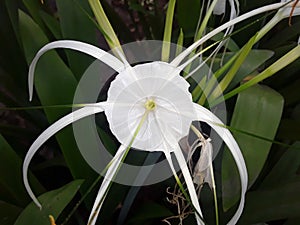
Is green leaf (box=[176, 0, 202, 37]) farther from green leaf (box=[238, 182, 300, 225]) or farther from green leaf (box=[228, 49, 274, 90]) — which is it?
green leaf (box=[238, 182, 300, 225])

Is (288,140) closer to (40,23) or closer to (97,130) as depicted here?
(97,130)

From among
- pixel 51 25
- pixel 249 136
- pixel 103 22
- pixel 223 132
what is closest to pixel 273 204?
pixel 249 136

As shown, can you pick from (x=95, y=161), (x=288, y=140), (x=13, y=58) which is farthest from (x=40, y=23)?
(x=288, y=140)

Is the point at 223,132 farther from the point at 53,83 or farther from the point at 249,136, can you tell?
the point at 53,83

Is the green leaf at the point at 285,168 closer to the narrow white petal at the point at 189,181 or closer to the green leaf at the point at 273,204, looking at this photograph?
the green leaf at the point at 273,204

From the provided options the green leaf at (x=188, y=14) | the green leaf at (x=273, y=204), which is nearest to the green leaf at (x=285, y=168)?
the green leaf at (x=273, y=204)

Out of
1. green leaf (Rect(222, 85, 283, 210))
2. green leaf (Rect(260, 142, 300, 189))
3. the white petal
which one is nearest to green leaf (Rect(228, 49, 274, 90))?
green leaf (Rect(222, 85, 283, 210))
